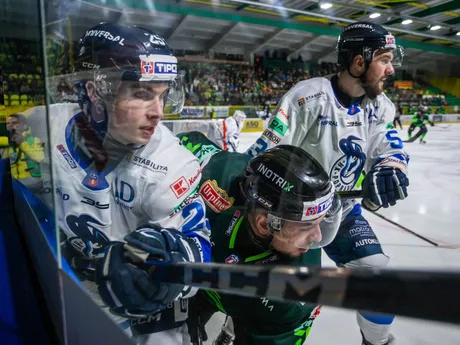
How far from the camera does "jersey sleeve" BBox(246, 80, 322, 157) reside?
520 mm

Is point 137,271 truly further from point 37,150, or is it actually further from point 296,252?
point 37,150

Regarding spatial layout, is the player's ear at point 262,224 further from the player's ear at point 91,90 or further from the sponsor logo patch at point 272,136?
the player's ear at point 91,90

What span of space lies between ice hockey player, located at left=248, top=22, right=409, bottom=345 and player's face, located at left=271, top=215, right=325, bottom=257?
0.16 feet

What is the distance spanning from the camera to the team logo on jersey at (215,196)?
597 millimetres

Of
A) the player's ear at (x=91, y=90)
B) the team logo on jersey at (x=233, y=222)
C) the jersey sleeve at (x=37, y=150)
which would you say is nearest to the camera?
the player's ear at (x=91, y=90)

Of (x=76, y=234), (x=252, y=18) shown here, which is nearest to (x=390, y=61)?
(x=252, y=18)

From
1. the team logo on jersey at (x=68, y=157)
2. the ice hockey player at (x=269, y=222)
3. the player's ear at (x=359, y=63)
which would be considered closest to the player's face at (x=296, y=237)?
the ice hockey player at (x=269, y=222)

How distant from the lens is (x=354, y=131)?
0.59 m

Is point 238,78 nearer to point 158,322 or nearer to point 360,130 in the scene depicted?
point 360,130

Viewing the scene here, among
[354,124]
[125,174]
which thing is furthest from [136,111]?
[354,124]

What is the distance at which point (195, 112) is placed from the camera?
51 centimetres

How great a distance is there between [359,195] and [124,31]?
0.45 metres

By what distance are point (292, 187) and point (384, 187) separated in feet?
0.72

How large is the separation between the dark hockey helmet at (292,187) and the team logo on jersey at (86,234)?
0.79ft
